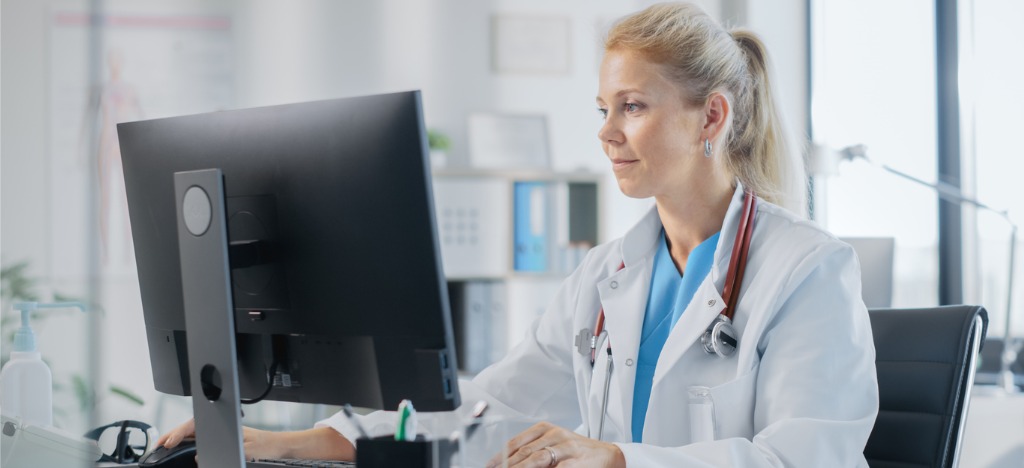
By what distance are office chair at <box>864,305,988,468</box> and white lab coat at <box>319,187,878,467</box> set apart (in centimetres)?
14

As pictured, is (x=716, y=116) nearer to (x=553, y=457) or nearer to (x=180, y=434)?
(x=553, y=457)

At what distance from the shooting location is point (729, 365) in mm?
1400

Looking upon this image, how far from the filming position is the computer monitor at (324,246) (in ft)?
3.23

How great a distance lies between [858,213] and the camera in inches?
150

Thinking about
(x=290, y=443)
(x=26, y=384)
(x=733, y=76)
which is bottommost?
(x=290, y=443)

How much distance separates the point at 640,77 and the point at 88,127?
8.61 feet

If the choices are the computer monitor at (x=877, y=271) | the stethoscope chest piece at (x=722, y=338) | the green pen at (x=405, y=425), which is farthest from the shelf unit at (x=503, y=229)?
the green pen at (x=405, y=425)

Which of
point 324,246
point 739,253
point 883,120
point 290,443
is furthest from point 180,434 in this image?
point 883,120

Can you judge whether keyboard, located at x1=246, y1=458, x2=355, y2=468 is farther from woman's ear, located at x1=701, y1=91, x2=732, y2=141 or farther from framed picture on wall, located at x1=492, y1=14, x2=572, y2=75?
framed picture on wall, located at x1=492, y1=14, x2=572, y2=75

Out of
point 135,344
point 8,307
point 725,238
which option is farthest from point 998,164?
point 8,307

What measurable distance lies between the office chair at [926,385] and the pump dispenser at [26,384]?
1.23 m

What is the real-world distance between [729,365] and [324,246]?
0.67 m

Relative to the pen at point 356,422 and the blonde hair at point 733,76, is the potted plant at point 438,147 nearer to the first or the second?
the blonde hair at point 733,76

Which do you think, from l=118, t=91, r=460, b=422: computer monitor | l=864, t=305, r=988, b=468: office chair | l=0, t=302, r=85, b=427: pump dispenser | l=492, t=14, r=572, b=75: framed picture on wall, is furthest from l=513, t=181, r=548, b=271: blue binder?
l=118, t=91, r=460, b=422: computer monitor
